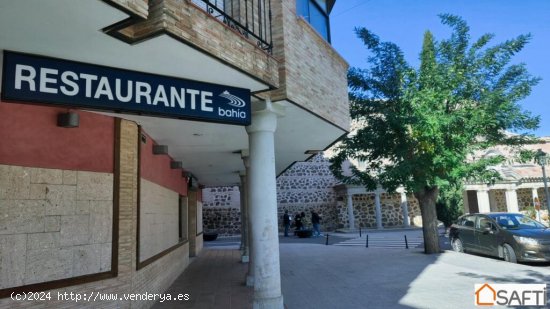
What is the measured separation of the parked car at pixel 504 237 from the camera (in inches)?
440

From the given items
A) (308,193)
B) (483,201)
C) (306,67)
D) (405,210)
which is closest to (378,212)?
(405,210)

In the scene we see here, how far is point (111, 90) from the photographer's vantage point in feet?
13.9

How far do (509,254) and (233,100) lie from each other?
1048 centimetres

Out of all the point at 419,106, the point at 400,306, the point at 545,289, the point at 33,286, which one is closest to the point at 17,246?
the point at 33,286

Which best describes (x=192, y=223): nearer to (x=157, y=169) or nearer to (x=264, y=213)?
(x=157, y=169)

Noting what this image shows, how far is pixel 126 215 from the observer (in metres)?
6.05

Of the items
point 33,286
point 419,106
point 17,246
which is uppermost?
point 419,106

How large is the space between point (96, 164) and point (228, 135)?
306cm

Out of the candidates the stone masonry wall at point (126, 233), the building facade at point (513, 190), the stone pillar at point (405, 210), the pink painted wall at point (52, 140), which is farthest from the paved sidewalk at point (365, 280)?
the building facade at point (513, 190)

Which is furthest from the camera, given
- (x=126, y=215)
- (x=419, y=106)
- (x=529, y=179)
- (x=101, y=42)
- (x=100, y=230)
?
(x=529, y=179)

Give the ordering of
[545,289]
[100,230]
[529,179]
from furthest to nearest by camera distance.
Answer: [529,179], [545,289], [100,230]

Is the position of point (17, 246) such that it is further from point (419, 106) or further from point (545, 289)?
point (419, 106)

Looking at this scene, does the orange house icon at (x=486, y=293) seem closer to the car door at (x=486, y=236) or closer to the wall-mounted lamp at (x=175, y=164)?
the car door at (x=486, y=236)

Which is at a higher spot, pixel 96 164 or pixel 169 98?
pixel 169 98
